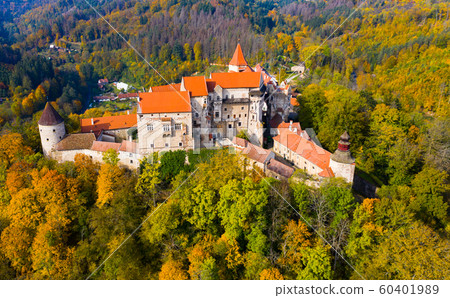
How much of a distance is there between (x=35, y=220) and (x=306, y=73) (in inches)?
2744

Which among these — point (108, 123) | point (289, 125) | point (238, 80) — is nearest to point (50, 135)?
point (108, 123)

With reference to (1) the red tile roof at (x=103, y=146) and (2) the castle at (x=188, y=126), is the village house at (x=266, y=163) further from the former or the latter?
(1) the red tile roof at (x=103, y=146)

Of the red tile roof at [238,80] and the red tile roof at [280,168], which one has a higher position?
the red tile roof at [238,80]

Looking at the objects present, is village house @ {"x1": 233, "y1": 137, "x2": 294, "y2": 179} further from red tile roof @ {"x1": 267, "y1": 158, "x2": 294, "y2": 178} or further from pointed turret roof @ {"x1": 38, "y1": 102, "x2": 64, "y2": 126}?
pointed turret roof @ {"x1": 38, "y1": 102, "x2": 64, "y2": 126}

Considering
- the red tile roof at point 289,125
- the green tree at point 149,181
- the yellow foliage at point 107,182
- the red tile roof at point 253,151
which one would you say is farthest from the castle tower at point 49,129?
the red tile roof at point 289,125

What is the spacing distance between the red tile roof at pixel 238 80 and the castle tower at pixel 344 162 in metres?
13.3

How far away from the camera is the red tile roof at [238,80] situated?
1430 inches

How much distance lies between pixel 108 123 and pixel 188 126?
1095 cm

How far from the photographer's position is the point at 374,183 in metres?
33.6

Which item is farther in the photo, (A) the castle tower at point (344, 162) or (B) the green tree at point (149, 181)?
(B) the green tree at point (149, 181)

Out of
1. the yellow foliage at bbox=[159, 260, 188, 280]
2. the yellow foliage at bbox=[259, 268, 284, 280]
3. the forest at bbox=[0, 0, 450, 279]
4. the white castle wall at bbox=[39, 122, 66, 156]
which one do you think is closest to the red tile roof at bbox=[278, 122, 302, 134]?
the forest at bbox=[0, 0, 450, 279]

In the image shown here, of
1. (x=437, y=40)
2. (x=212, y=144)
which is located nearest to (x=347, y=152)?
(x=212, y=144)

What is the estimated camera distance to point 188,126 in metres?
33.3

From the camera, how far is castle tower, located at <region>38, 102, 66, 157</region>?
3325 cm
